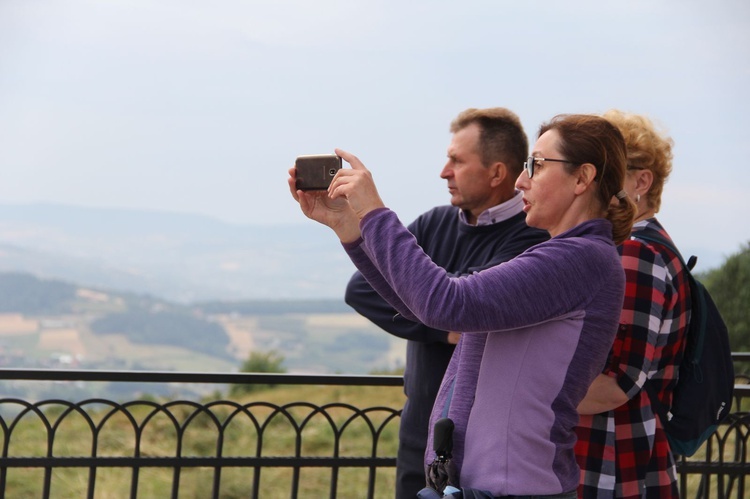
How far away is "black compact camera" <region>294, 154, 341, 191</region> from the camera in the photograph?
1774mm

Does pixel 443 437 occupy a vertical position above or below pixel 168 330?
above

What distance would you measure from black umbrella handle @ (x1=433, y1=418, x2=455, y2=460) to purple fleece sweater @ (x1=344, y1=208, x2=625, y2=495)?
2 centimetres

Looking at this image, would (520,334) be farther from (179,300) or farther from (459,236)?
(179,300)

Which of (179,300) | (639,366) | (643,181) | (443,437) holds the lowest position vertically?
(179,300)

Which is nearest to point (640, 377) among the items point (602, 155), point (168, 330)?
point (602, 155)

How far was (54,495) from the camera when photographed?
547cm

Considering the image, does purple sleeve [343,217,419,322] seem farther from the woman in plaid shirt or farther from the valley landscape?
the valley landscape

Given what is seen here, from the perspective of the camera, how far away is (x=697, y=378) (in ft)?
7.06

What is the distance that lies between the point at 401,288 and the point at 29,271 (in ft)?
279

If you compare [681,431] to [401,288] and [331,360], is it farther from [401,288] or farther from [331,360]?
[331,360]

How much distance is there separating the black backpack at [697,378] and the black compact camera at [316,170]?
2.53 feet

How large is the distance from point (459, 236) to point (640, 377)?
0.88 m

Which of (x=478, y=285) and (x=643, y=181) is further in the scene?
(x=643, y=181)

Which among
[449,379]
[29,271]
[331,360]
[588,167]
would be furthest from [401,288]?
[29,271]
